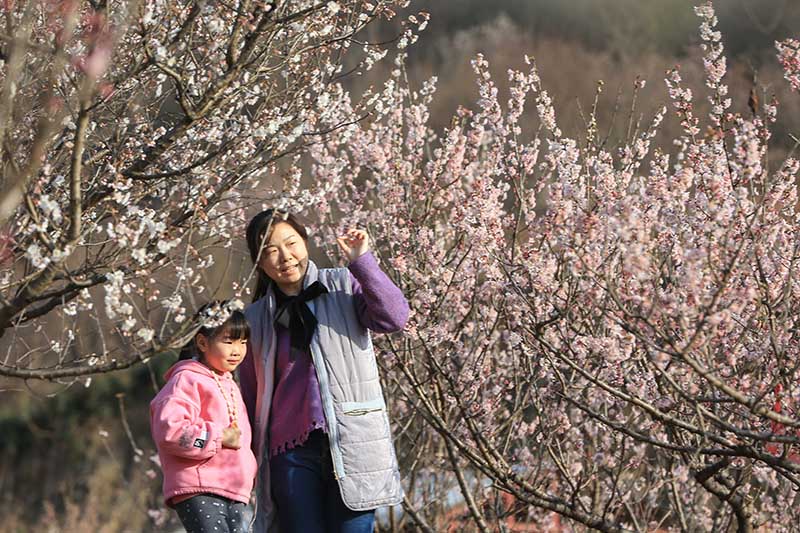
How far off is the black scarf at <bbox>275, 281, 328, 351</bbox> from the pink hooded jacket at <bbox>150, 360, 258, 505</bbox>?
0.30 m

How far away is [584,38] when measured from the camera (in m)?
16.8

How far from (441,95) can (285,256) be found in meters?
10.3

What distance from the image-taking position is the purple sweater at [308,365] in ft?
10.7

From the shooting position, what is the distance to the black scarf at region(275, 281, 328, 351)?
3375 millimetres

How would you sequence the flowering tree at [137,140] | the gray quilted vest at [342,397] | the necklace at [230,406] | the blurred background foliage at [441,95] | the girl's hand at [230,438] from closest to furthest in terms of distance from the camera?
the flowering tree at [137,140], the gray quilted vest at [342,397], the girl's hand at [230,438], the necklace at [230,406], the blurred background foliage at [441,95]

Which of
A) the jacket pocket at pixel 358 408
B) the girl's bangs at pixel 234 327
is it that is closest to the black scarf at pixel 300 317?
the girl's bangs at pixel 234 327

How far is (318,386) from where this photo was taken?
3.32 metres

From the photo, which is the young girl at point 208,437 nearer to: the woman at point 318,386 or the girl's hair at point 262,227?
the woman at point 318,386

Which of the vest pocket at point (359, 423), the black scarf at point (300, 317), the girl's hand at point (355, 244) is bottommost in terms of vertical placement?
the vest pocket at point (359, 423)

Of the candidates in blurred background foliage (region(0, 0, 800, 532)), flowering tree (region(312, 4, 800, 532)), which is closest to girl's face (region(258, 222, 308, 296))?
flowering tree (region(312, 4, 800, 532))

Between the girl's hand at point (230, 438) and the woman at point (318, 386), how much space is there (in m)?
0.08

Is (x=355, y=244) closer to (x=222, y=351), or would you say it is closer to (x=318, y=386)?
(x=318, y=386)

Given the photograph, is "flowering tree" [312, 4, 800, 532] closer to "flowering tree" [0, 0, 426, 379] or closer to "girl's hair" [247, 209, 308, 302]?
"flowering tree" [0, 0, 426, 379]

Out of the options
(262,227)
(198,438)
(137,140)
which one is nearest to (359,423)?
(198,438)
